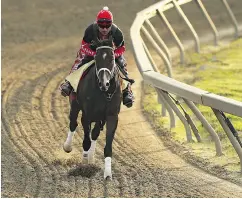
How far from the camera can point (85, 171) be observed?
768 centimetres

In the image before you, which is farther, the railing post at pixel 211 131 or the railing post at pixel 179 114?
the railing post at pixel 179 114

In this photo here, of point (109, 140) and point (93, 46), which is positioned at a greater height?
point (93, 46)

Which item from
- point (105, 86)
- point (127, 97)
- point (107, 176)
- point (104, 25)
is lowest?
point (107, 176)

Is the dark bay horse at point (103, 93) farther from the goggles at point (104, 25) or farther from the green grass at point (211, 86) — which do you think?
the green grass at point (211, 86)

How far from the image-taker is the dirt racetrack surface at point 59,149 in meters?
7.15

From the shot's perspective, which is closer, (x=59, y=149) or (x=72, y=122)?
(x=72, y=122)

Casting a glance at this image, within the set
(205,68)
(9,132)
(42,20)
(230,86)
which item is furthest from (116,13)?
(9,132)

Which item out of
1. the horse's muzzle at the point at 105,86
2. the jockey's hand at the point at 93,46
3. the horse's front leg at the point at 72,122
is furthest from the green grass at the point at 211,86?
the jockey's hand at the point at 93,46

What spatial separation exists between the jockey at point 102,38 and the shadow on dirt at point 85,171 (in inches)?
33.4

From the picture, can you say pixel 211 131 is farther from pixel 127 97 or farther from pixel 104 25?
pixel 104 25

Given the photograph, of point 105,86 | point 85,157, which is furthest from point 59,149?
point 105,86

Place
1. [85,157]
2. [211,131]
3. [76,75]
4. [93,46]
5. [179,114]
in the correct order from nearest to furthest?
1. [93,46]
2. [76,75]
3. [211,131]
4. [85,157]
5. [179,114]

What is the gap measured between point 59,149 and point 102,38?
76.7 inches

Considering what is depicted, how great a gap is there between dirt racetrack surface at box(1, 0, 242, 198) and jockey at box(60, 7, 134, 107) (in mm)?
881
